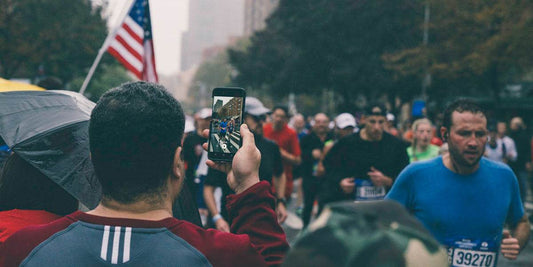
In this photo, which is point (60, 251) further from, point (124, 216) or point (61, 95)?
point (61, 95)

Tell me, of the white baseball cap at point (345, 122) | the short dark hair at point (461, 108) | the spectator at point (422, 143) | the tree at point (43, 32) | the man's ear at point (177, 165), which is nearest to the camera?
the man's ear at point (177, 165)

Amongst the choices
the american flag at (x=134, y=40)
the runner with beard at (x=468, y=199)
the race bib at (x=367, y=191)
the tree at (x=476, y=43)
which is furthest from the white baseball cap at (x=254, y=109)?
the tree at (x=476, y=43)

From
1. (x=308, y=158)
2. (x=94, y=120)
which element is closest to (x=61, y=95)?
(x=94, y=120)

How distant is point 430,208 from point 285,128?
19.6 ft

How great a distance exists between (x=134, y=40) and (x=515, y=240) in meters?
6.87

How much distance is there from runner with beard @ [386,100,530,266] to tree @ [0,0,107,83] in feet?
54.7

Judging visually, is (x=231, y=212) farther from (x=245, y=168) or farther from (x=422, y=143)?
(x=422, y=143)

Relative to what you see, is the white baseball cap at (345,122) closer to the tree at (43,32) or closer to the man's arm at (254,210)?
the man's arm at (254,210)

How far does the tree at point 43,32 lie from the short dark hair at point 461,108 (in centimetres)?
1646

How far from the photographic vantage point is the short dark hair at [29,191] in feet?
8.13

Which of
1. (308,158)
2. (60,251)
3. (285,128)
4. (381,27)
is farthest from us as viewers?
(381,27)

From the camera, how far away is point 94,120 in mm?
1754

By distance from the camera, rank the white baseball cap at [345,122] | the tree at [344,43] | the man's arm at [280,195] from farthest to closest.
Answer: the tree at [344,43] → the white baseball cap at [345,122] → the man's arm at [280,195]

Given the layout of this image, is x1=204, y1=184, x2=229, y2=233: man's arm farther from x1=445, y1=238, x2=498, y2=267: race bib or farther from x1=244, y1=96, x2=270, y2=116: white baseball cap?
x1=445, y1=238, x2=498, y2=267: race bib
